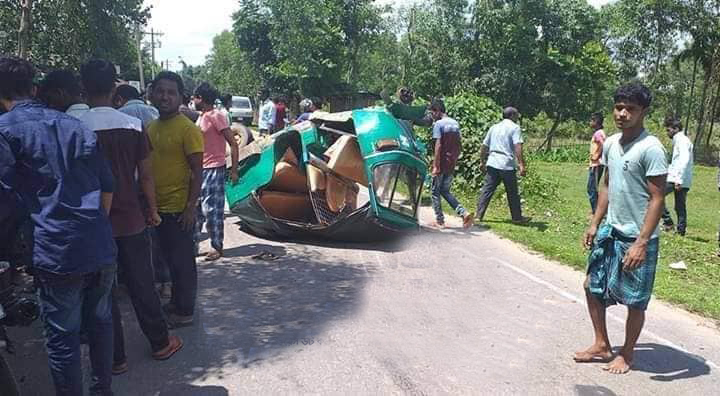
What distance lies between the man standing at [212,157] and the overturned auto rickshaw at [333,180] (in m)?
1.06

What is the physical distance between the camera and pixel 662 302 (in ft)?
19.6

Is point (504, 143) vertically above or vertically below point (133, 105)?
below

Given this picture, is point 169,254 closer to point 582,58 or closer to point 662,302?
point 662,302

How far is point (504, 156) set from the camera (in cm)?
895

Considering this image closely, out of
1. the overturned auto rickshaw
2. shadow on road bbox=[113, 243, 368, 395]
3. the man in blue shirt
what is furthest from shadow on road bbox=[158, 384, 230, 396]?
the overturned auto rickshaw

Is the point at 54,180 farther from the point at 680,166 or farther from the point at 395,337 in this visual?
the point at 680,166

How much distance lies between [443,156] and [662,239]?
3.40 m

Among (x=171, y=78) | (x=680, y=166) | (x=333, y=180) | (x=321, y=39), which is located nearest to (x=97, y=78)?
(x=171, y=78)

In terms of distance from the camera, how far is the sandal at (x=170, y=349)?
4117 mm

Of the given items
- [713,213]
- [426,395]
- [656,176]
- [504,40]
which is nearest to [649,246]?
[656,176]

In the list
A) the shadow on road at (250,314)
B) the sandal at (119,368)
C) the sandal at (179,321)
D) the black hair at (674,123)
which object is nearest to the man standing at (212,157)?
the shadow on road at (250,314)

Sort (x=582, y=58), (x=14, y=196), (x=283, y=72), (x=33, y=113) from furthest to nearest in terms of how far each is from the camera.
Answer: (x=283, y=72), (x=582, y=58), (x=14, y=196), (x=33, y=113)

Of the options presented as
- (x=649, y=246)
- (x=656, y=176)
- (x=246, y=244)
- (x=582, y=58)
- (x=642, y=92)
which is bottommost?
(x=246, y=244)

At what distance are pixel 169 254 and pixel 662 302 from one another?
4712 mm
